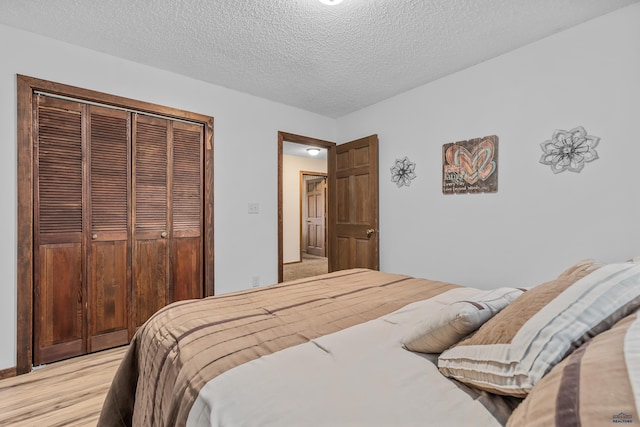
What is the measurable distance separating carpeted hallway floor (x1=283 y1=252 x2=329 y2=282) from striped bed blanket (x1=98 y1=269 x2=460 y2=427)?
368 centimetres

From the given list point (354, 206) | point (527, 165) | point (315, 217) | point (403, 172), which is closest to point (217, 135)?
point (354, 206)

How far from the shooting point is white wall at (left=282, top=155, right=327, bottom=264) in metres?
6.70

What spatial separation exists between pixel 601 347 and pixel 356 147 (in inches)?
134

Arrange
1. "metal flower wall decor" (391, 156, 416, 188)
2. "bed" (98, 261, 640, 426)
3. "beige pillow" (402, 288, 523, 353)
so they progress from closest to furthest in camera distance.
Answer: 1. "bed" (98, 261, 640, 426)
2. "beige pillow" (402, 288, 523, 353)
3. "metal flower wall decor" (391, 156, 416, 188)

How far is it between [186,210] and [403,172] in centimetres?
239

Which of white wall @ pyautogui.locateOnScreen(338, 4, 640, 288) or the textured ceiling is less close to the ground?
the textured ceiling

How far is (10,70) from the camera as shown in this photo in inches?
86.5

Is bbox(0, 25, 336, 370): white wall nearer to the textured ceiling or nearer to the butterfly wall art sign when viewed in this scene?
the textured ceiling

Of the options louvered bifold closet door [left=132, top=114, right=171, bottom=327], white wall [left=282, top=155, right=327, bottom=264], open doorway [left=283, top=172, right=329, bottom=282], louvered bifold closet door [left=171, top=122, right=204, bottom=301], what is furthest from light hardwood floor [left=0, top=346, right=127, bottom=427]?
white wall [left=282, top=155, right=327, bottom=264]

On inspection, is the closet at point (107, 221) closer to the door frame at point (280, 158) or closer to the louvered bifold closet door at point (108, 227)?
the louvered bifold closet door at point (108, 227)

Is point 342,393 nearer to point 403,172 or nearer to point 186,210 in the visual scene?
point 186,210

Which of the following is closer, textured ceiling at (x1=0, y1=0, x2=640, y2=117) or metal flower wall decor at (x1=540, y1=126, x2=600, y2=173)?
textured ceiling at (x1=0, y1=0, x2=640, y2=117)

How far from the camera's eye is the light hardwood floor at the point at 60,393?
66.3 inches

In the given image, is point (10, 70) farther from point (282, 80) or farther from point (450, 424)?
point (450, 424)
